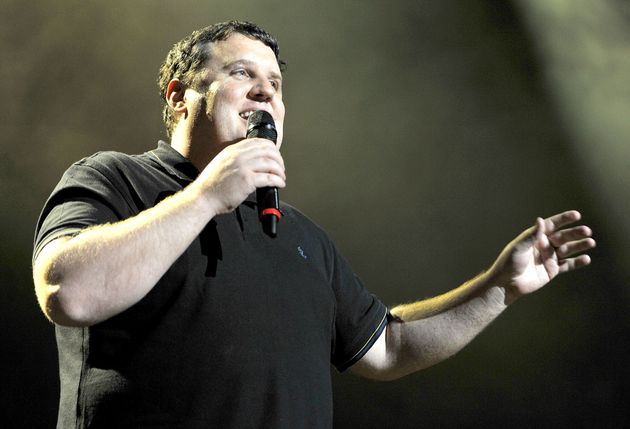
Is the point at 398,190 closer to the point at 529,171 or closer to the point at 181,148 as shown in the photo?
the point at 529,171

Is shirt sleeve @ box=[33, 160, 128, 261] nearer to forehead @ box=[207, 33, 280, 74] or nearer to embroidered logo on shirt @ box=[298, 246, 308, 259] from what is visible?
embroidered logo on shirt @ box=[298, 246, 308, 259]

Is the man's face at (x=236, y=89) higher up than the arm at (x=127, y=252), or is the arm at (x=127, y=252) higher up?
the man's face at (x=236, y=89)

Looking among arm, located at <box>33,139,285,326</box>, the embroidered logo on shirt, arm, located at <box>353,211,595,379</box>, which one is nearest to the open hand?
arm, located at <box>353,211,595,379</box>

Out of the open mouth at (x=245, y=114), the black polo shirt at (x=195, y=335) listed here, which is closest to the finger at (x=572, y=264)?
the black polo shirt at (x=195, y=335)

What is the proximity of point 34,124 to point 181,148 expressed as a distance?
1722 mm

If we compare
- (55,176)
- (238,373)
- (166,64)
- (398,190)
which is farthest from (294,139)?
(238,373)

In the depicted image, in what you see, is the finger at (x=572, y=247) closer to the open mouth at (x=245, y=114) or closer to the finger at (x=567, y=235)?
the finger at (x=567, y=235)

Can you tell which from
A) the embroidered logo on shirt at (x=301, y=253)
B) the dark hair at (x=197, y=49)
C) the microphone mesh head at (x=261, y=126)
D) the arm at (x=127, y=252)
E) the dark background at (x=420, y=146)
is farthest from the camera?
the dark background at (x=420, y=146)

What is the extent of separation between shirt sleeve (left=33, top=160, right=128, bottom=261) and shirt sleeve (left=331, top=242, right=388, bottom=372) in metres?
0.69

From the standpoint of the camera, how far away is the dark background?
326cm

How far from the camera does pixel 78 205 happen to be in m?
1.36

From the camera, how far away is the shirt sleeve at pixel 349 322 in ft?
6.22

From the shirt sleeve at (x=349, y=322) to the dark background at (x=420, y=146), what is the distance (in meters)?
1.58

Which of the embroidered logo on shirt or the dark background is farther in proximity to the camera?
the dark background
